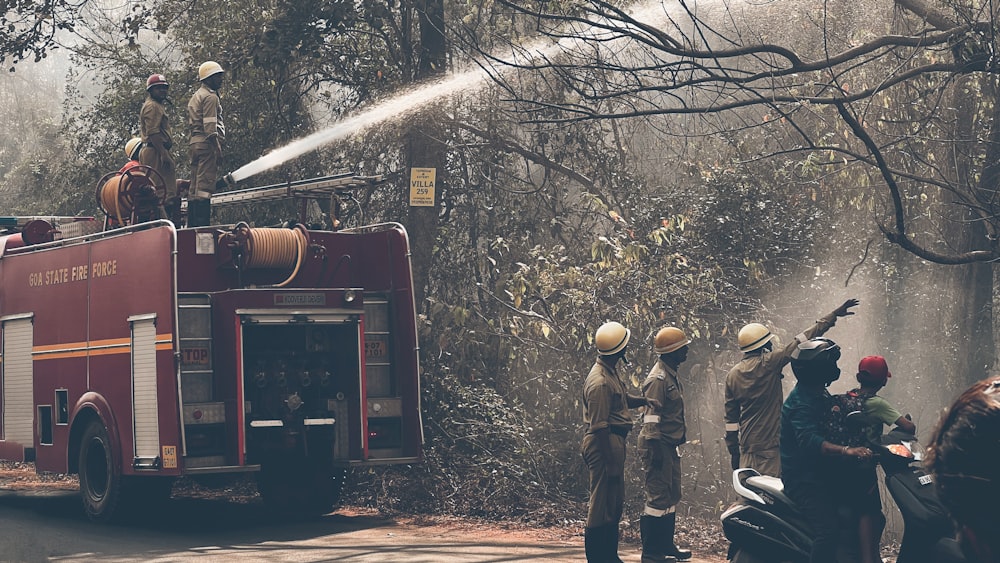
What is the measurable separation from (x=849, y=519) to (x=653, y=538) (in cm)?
246

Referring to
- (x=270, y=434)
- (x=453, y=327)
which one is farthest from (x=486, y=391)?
(x=270, y=434)

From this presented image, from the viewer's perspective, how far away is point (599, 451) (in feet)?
26.4

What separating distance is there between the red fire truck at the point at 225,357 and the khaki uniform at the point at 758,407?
3.40 m

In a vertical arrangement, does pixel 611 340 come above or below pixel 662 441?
above

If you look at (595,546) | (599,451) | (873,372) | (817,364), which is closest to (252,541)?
(595,546)

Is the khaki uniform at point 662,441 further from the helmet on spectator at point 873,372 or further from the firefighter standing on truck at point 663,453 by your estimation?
the helmet on spectator at point 873,372

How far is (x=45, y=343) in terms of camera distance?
12.2m

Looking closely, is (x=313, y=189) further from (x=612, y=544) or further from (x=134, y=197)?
(x=612, y=544)

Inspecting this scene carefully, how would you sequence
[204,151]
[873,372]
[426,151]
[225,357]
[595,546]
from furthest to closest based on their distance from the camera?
[426,151]
[204,151]
[225,357]
[595,546]
[873,372]

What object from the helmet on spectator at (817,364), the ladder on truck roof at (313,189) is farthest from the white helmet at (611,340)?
the ladder on truck roof at (313,189)

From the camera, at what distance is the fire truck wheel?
11148mm

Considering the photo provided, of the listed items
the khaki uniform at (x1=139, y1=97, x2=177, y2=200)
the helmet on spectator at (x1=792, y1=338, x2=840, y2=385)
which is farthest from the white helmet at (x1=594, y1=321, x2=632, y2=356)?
the khaki uniform at (x1=139, y1=97, x2=177, y2=200)

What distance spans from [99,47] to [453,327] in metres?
8.21

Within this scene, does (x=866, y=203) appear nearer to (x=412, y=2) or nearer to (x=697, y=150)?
(x=697, y=150)
